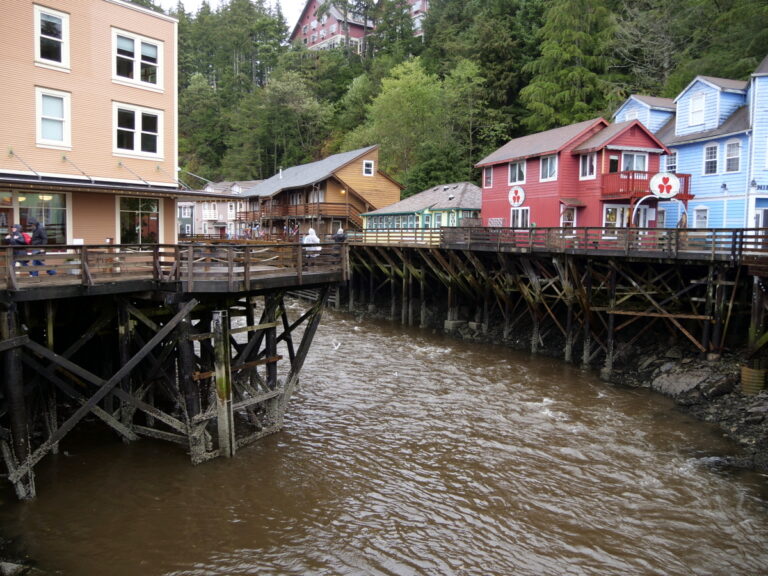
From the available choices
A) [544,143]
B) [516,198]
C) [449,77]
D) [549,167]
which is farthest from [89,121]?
[449,77]

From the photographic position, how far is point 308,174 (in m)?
50.8

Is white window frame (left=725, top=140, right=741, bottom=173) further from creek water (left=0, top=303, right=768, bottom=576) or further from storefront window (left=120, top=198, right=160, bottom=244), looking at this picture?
storefront window (left=120, top=198, right=160, bottom=244)

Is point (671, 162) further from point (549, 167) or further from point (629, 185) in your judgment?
point (549, 167)

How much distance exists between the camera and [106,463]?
11.7 m

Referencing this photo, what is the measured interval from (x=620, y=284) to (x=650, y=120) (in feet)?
50.7

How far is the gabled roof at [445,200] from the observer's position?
35.9 m

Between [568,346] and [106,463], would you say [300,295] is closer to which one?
[568,346]

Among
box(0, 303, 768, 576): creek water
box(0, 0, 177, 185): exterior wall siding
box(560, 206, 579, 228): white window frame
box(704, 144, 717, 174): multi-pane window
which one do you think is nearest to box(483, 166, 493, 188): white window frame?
box(560, 206, 579, 228): white window frame

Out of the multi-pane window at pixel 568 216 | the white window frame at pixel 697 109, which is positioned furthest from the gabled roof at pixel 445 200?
the white window frame at pixel 697 109

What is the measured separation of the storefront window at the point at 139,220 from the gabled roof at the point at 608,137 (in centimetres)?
1935

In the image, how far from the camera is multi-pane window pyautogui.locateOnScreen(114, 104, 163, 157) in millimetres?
15664

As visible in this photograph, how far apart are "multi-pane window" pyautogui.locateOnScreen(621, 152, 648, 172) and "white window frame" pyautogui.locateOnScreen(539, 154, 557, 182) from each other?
9.97ft

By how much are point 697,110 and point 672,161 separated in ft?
8.47

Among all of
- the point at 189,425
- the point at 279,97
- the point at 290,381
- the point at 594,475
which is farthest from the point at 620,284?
the point at 279,97
